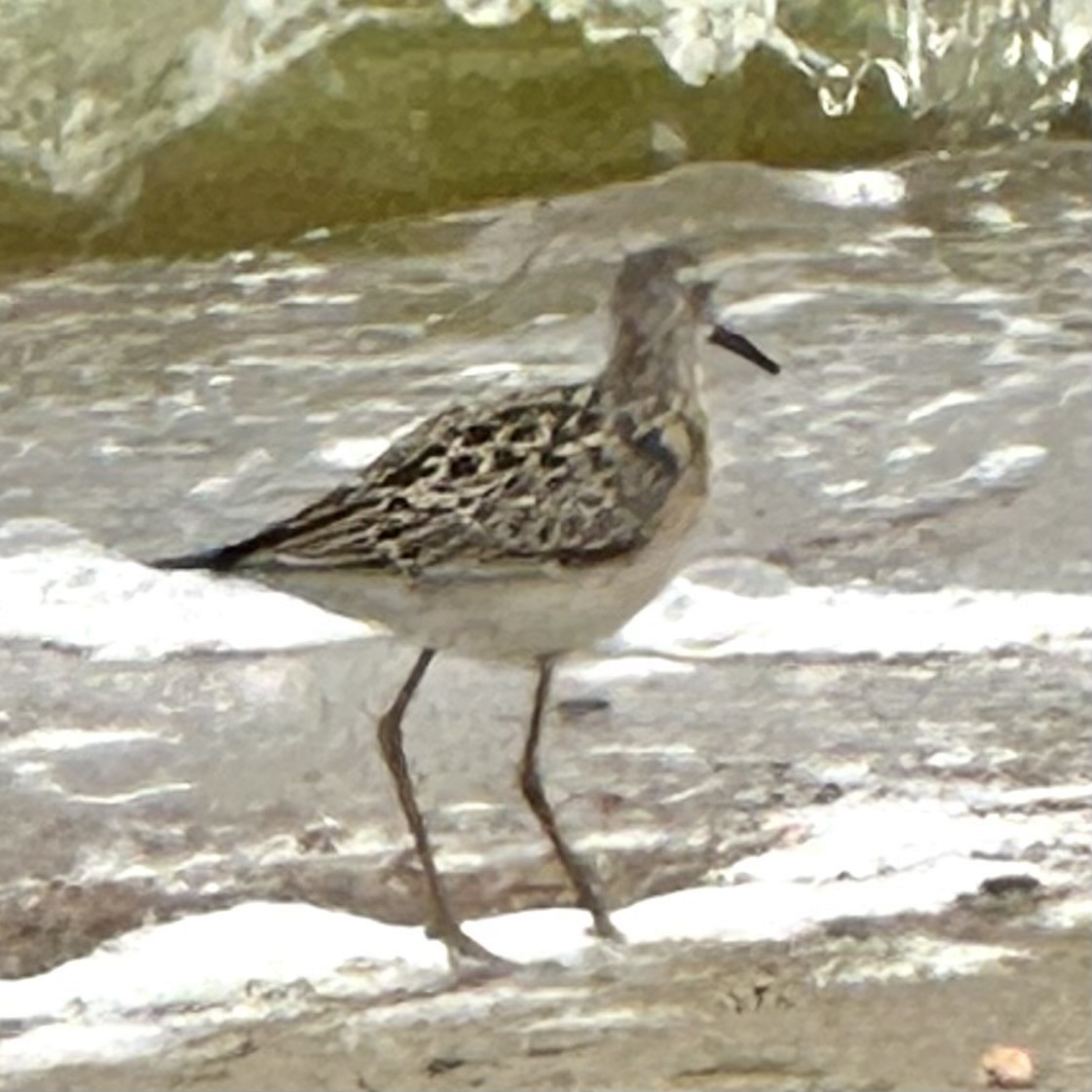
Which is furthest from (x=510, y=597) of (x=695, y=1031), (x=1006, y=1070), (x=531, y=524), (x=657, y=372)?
(x=1006, y=1070)

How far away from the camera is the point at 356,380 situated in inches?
58.8

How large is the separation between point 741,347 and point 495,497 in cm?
18

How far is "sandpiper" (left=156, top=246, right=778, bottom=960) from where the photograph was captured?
1.46m

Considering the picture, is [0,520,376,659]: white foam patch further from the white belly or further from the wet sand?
the wet sand

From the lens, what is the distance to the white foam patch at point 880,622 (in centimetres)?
152

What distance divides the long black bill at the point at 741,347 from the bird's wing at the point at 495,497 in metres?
0.07

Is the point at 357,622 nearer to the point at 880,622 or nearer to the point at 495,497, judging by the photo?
the point at 495,497

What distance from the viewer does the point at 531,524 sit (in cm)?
146

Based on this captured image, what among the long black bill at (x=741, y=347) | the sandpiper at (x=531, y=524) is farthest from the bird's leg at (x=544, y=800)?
the long black bill at (x=741, y=347)

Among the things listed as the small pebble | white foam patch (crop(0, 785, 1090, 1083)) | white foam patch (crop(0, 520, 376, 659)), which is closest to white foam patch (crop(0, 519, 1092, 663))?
white foam patch (crop(0, 520, 376, 659))

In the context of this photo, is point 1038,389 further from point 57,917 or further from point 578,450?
point 57,917

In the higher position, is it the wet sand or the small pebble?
the wet sand

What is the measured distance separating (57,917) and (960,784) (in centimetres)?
55

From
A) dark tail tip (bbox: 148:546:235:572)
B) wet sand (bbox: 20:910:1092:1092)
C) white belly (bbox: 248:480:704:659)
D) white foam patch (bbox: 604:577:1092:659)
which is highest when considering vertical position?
dark tail tip (bbox: 148:546:235:572)
